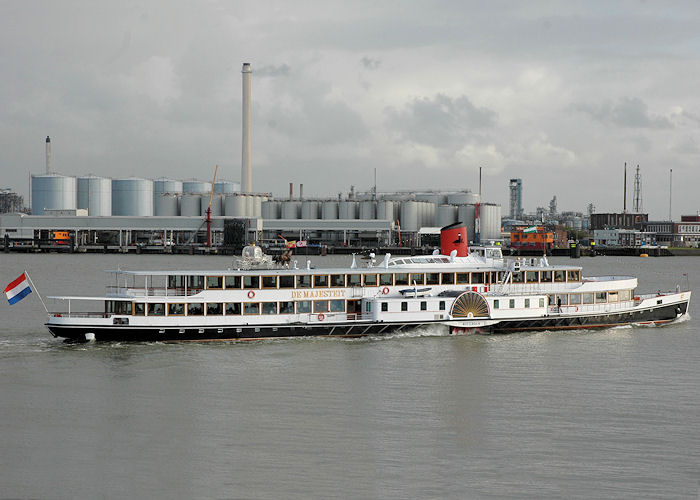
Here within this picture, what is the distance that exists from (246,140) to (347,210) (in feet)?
73.0

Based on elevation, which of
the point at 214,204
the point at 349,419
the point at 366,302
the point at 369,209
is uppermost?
the point at 214,204

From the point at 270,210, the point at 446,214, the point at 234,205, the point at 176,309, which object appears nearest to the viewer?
the point at 176,309

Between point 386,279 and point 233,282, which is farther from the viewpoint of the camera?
point 386,279

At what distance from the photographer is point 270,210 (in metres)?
159

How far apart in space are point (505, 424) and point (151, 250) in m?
123

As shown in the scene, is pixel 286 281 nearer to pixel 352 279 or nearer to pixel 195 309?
pixel 352 279

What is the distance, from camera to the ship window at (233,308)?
36812 mm

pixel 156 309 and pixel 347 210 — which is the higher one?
pixel 347 210

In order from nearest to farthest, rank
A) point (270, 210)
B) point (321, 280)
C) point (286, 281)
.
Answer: point (286, 281)
point (321, 280)
point (270, 210)

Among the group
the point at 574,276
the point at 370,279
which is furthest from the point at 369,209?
the point at 370,279

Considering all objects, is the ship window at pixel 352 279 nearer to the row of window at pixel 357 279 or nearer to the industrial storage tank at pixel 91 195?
the row of window at pixel 357 279

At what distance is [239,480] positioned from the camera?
1944cm

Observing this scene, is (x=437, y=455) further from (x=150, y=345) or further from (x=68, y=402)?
(x=150, y=345)

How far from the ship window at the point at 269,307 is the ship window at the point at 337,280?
2.81m
